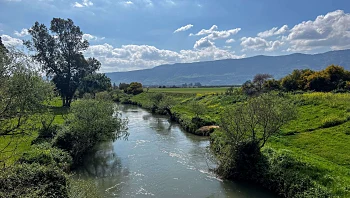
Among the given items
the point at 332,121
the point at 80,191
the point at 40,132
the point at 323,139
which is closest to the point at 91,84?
the point at 40,132

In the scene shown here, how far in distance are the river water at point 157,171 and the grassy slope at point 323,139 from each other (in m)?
4.84

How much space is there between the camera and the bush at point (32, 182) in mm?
13102

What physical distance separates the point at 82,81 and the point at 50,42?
1438cm

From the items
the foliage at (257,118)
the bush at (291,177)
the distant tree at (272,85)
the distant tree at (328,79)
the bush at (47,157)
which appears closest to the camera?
the bush at (291,177)

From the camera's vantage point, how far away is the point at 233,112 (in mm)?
24312

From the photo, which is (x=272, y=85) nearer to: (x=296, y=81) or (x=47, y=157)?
(x=296, y=81)

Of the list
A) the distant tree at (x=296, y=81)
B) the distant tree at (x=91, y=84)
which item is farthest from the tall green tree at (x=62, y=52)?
the distant tree at (x=296, y=81)

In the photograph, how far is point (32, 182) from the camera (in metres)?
14.8

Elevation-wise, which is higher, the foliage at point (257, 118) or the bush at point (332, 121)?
the foliage at point (257, 118)

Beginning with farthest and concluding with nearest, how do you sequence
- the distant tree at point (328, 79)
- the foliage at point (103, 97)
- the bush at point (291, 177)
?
1. the distant tree at point (328, 79)
2. the foliage at point (103, 97)
3. the bush at point (291, 177)

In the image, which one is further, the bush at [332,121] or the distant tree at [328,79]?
the distant tree at [328,79]

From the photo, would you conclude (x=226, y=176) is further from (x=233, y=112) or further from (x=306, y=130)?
(x=306, y=130)

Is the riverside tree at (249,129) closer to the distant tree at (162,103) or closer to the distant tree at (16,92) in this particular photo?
the distant tree at (16,92)

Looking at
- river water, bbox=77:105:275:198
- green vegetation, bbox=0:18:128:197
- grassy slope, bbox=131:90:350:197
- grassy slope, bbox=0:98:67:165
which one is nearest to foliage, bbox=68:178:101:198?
green vegetation, bbox=0:18:128:197
